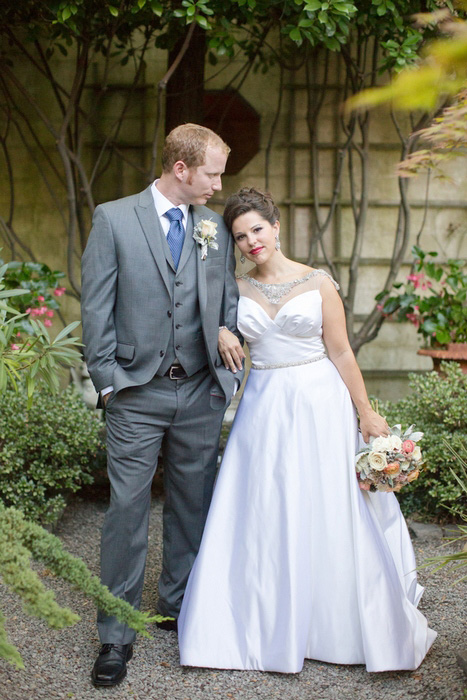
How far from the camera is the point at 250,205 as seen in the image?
2.90m

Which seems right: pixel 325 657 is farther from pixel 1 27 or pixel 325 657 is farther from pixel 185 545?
pixel 1 27

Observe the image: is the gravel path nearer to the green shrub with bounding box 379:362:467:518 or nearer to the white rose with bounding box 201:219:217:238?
the green shrub with bounding box 379:362:467:518

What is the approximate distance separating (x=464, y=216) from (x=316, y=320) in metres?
3.82

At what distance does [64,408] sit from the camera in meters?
4.31

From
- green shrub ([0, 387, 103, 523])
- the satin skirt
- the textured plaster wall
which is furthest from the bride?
the textured plaster wall

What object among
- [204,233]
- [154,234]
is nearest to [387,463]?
[204,233]

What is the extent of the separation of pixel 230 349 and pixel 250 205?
1.91 feet

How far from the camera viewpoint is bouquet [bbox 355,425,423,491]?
107 inches

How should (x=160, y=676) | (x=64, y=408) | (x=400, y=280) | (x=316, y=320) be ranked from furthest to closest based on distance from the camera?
(x=400, y=280) < (x=64, y=408) < (x=316, y=320) < (x=160, y=676)

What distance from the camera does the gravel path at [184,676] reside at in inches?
101

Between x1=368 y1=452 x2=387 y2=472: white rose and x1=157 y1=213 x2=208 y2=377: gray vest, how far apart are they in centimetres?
77

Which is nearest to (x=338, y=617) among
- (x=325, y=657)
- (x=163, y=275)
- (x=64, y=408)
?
(x=325, y=657)

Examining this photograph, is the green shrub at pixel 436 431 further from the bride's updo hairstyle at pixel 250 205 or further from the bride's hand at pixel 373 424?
the bride's updo hairstyle at pixel 250 205

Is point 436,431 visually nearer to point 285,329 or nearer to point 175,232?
point 285,329
